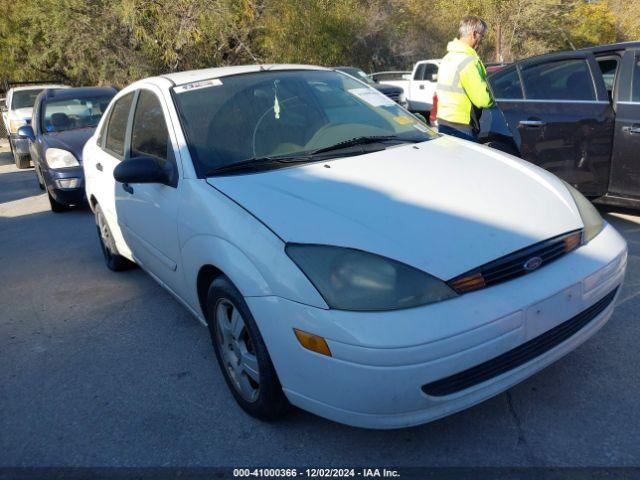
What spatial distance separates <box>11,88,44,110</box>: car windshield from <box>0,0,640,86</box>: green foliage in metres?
3.05

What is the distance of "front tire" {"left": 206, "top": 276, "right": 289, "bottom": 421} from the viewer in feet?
8.43

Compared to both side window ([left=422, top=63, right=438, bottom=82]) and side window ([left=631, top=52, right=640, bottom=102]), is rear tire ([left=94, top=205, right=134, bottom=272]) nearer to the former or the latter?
side window ([left=631, top=52, right=640, bottom=102])

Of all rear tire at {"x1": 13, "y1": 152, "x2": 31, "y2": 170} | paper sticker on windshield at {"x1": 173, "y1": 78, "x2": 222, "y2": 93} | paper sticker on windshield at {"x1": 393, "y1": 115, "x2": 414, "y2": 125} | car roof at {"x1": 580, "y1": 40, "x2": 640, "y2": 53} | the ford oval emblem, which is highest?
paper sticker on windshield at {"x1": 173, "y1": 78, "x2": 222, "y2": 93}

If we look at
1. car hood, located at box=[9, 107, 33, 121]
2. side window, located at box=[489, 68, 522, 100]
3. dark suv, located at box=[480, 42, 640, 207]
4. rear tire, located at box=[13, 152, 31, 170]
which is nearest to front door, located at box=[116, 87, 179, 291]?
dark suv, located at box=[480, 42, 640, 207]

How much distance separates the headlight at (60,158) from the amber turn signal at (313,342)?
6401 mm

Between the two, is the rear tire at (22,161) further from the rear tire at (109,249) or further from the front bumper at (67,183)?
the rear tire at (109,249)

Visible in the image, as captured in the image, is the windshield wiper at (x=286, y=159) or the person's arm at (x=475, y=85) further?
the person's arm at (x=475, y=85)

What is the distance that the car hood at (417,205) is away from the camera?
7.81 ft

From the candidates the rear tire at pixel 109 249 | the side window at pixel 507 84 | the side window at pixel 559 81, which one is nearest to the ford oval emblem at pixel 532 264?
the side window at pixel 559 81

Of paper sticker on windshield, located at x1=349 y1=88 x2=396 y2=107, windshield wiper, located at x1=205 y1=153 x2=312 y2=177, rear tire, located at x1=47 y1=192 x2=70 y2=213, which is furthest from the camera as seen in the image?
rear tire, located at x1=47 y1=192 x2=70 y2=213

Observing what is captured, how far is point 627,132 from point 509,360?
3435 millimetres

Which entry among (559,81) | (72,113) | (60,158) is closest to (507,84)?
(559,81)

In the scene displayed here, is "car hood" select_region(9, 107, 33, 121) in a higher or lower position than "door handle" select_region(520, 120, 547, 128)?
lower

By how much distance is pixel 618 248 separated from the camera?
279 cm
